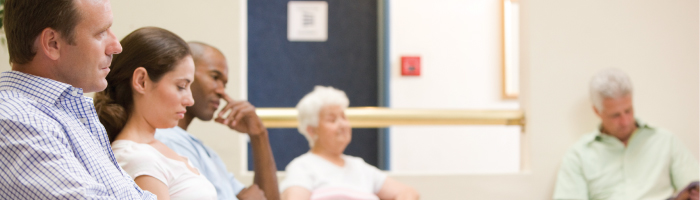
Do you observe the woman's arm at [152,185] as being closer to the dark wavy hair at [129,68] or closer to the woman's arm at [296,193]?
the dark wavy hair at [129,68]

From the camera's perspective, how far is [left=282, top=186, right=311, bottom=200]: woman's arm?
6.84ft

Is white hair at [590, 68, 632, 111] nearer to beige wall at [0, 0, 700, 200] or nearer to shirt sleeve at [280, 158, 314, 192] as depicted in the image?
beige wall at [0, 0, 700, 200]

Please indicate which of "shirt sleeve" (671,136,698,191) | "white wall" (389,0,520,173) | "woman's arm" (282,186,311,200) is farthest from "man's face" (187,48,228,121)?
"white wall" (389,0,520,173)

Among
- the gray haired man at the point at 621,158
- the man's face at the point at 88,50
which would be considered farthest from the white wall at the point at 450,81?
the man's face at the point at 88,50

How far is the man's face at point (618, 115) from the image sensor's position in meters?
2.53

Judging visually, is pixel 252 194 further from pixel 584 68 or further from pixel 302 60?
pixel 302 60

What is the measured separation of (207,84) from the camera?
6.28 feet

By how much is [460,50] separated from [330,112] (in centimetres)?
173

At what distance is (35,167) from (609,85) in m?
2.22

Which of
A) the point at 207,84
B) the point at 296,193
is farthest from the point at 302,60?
the point at 207,84

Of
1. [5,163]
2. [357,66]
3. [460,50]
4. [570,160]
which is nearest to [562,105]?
[570,160]

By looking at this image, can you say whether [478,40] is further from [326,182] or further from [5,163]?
[5,163]

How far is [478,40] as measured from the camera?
3883 millimetres

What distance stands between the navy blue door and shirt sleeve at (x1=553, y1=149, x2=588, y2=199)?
1.59 metres
